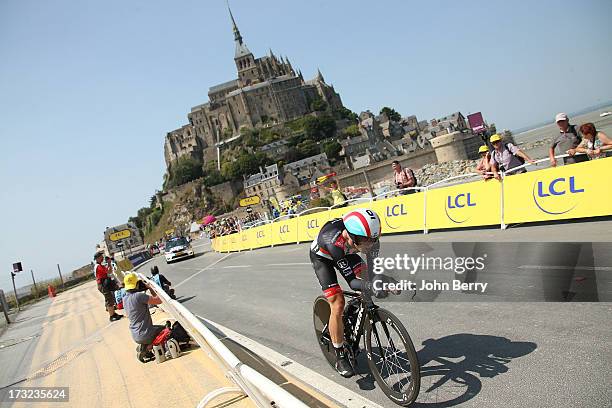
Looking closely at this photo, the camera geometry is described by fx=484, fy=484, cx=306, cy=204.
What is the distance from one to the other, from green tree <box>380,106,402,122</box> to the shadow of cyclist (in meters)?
179

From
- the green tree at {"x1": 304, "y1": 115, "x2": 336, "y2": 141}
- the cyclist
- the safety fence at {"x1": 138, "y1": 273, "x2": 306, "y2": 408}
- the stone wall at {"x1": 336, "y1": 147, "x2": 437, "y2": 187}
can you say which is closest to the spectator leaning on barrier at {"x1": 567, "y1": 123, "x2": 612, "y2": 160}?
the cyclist

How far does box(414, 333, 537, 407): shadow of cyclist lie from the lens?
431 cm

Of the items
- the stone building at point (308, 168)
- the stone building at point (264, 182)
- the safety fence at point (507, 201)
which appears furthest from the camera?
the stone building at point (308, 168)

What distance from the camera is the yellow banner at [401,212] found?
1414cm

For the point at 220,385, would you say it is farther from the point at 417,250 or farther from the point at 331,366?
the point at 417,250

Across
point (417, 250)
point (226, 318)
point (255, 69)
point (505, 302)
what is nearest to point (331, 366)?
point (505, 302)

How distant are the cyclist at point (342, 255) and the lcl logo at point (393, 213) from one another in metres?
9.92

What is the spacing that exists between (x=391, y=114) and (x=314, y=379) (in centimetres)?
18478

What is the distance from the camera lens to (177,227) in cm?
13938

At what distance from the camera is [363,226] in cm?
451

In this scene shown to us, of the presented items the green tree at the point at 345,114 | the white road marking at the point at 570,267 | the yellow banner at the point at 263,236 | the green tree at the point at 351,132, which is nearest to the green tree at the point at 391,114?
the green tree at the point at 345,114

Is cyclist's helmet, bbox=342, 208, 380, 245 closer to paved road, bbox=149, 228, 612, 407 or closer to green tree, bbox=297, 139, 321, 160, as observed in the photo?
paved road, bbox=149, 228, 612, 407

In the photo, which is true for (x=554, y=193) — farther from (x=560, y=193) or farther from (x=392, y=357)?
(x=392, y=357)

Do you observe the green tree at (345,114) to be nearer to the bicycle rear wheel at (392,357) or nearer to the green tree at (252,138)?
the green tree at (252,138)
